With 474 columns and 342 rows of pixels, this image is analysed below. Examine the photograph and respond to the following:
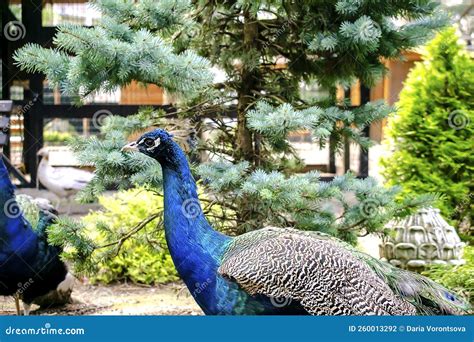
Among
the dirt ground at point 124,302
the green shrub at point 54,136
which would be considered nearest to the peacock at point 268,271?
the dirt ground at point 124,302

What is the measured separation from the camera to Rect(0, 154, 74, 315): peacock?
3.56m

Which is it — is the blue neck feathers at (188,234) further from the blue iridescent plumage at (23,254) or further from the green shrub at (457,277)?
the green shrub at (457,277)

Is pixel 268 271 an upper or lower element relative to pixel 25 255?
upper

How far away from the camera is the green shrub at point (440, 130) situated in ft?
17.3

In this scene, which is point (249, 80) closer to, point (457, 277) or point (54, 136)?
point (457, 277)

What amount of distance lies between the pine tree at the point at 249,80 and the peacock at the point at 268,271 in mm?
429

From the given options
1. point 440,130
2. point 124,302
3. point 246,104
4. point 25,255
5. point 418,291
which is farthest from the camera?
point 440,130

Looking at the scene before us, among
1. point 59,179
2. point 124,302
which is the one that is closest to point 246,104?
point 124,302

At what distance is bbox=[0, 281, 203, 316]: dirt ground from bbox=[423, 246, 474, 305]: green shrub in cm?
142

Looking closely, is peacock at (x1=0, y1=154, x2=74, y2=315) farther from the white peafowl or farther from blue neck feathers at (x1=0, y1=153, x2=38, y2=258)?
the white peafowl

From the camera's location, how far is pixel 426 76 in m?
5.39

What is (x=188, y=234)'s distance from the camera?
2660mm

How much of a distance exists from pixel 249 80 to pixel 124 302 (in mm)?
1720

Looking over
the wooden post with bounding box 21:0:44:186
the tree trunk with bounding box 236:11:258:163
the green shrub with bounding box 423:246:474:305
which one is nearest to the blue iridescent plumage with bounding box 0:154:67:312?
the tree trunk with bounding box 236:11:258:163
